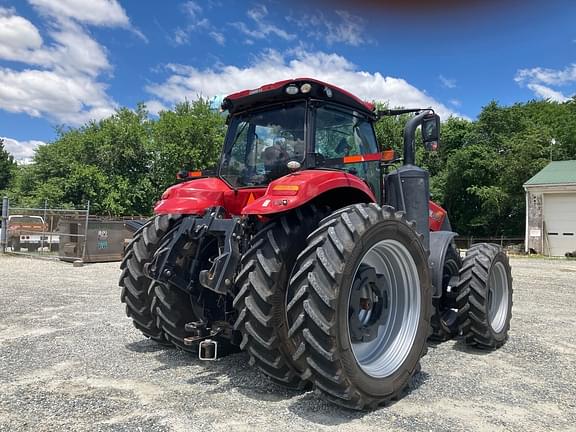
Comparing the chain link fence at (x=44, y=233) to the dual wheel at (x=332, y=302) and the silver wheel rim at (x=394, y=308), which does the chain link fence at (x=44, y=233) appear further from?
the silver wheel rim at (x=394, y=308)

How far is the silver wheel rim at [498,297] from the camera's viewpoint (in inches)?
215

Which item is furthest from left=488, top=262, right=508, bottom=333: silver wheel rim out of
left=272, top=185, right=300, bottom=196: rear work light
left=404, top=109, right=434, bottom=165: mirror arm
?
left=272, top=185, right=300, bottom=196: rear work light

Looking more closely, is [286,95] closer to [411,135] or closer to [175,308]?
[411,135]

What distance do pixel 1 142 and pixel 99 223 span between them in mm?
54434

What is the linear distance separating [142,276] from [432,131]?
3321mm

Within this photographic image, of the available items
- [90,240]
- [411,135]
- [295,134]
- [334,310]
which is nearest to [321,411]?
[334,310]

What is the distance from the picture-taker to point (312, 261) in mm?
3266

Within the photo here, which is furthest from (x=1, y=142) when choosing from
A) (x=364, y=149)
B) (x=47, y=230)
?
(x=364, y=149)

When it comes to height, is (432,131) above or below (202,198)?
above

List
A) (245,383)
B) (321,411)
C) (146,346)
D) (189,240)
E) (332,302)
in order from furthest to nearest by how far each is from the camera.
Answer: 1. (146,346)
2. (189,240)
3. (245,383)
4. (321,411)
5. (332,302)

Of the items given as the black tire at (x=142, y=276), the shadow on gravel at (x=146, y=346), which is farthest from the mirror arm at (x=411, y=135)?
the shadow on gravel at (x=146, y=346)

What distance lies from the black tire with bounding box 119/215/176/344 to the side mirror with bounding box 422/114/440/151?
2.77 metres

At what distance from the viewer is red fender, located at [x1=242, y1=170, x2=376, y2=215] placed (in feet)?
11.0

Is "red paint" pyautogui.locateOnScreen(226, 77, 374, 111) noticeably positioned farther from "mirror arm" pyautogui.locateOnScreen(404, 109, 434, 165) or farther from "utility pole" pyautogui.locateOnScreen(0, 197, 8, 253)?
"utility pole" pyautogui.locateOnScreen(0, 197, 8, 253)
